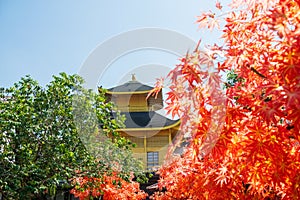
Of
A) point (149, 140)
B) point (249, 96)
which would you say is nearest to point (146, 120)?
point (149, 140)

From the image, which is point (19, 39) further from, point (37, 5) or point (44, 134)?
point (44, 134)

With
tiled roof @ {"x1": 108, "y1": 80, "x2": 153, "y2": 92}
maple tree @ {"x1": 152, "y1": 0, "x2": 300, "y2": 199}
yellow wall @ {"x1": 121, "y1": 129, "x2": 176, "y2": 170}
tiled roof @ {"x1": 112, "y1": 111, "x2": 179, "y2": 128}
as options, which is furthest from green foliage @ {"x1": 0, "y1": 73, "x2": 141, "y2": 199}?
tiled roof @ {"x1": 108, "y1": 80, "x2": 153, "y2": 92}

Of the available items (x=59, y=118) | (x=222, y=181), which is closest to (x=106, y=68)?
(x=59, y=118)

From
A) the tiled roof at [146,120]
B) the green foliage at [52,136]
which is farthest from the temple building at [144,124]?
the green foliage at [52,136]

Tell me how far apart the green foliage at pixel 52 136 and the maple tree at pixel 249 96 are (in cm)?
426

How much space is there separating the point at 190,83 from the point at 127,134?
A: 12.7 metres

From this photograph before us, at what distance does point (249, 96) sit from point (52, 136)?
4.94 meters

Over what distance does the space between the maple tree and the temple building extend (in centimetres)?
1093

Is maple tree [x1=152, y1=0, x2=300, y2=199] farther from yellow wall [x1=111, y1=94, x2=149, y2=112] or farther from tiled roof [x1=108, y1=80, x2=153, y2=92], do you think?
yellow wall [x1=111, y1=94, x2=149, y2=112]

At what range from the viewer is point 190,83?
1935 millimetres

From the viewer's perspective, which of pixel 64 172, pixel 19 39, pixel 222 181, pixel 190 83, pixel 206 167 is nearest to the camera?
pixel 190 83

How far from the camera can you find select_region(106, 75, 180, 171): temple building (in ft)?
45.7

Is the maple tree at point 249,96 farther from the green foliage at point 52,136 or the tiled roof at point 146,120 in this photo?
the tiled roof at point 146,120

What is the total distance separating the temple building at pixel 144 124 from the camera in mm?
13930
